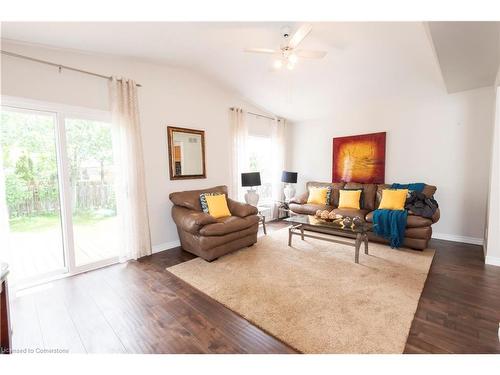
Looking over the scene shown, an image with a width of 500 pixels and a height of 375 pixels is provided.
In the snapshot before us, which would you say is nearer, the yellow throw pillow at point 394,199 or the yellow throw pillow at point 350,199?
the yellow throw pillow at point 394,199

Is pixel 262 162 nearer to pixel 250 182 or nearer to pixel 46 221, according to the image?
pixel 250 182

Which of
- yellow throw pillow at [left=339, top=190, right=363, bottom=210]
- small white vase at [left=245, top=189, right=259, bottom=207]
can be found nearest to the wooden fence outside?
small white vase at [left=245, top=189, right=259, bottom=207]

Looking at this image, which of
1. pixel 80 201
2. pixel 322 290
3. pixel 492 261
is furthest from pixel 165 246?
pixel 492 261

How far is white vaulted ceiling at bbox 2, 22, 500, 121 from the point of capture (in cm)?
250

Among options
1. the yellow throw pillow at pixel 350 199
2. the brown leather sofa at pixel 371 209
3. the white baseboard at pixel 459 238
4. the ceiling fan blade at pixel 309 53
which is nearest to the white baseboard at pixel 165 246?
the brown leather sofa at pixel 371 209

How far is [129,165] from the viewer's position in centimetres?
320

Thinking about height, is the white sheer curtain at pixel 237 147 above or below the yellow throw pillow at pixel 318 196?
above

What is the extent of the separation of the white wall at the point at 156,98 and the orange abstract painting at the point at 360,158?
220 centimetres

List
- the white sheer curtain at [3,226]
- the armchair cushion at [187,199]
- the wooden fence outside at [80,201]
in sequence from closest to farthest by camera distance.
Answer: the white sheer curtain at [3,226], the wooden fence outside at [80,201], the armchair cushion at [187,199]

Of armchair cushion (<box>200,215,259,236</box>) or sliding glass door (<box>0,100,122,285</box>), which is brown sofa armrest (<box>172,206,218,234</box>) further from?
sliding glass door (<box>0,100,122,285</box>)

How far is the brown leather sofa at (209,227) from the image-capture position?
121 inches

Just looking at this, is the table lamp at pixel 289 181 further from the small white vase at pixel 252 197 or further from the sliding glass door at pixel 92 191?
the sliding glass door at pixel 92 191
